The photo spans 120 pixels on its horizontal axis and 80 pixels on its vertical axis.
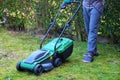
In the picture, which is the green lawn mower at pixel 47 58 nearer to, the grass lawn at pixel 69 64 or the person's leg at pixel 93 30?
the grass lawn at pixel 69 64

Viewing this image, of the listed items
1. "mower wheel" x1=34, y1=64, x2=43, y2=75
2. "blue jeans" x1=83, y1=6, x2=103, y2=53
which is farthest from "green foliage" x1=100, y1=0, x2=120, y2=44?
"mower wheel" x1=34, y1=64, x2=43, y2=75

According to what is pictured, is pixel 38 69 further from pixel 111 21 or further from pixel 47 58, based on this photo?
pixel 111 21

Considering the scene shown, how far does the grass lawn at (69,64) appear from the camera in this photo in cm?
420

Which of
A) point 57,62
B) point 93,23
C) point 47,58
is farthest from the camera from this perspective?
point 93,23

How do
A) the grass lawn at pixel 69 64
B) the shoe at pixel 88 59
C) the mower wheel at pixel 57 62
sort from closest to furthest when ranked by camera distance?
1. the grass lawn at pixel 69 64
2. the mower wheel at pixel 57 62
3. the shoe at pixel 88 59

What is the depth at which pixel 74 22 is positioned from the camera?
20.2 feet

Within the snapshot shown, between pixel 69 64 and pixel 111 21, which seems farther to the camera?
pixel 111 21

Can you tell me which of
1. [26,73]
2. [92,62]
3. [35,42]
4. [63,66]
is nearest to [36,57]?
[26,73]

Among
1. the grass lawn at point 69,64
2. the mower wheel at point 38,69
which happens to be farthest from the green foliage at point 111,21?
the mower wheel at point 38,69

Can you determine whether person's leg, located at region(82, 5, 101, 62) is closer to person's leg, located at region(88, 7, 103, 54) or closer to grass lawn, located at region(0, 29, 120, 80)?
person's leg, located at region(88, 7, 103, 54)

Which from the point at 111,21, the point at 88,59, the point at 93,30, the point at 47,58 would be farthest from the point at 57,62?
the point at 111,21

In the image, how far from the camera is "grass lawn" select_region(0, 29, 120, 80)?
4.20 metres

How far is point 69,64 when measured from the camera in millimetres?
4727

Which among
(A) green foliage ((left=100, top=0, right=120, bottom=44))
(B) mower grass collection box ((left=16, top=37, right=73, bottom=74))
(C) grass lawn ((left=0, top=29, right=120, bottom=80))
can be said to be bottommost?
(C) grass lawn ((left=0, top=29, right=120, bottom=80))
